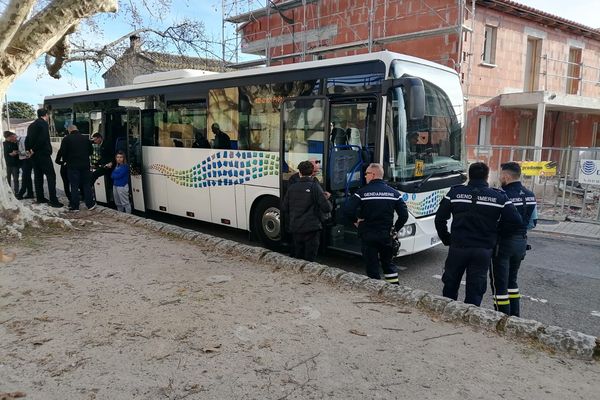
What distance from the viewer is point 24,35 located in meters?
7.02

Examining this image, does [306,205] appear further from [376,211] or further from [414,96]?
[414,96]

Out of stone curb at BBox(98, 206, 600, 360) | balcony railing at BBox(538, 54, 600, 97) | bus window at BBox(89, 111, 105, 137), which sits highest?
balcony railing at BBox(538, 54, 600, 97)

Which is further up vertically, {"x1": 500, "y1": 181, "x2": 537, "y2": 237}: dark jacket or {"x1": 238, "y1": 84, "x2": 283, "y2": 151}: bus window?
{"x1": 238, "y1": 84, "x2": 283, "y2": 151}: bus window

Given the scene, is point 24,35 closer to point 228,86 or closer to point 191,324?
point 228,86

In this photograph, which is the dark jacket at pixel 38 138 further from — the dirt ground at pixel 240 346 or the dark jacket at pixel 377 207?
the dark jacket at pixel 377 207

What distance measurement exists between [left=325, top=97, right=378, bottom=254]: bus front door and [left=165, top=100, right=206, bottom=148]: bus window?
117 inches

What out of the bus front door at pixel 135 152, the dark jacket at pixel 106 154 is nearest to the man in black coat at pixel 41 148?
the dark jacket at pixel 106 154

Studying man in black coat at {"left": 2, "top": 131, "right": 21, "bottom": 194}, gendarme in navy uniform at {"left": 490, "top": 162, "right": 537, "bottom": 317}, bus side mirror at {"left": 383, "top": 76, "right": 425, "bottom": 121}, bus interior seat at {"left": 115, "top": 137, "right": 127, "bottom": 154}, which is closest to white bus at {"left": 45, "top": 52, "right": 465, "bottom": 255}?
A: bus side mirror at {"left": 383, "top": 76, "right": 425, "bottom": 121}

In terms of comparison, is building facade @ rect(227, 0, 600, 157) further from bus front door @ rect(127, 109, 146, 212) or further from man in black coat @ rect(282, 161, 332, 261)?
man in black coat @ rect(282, 161, 332, 261)

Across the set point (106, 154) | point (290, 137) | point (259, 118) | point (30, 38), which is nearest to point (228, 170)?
point (259, 118)

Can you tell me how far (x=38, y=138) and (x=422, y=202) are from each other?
25.2 ft

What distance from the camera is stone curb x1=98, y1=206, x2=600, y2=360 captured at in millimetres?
3742

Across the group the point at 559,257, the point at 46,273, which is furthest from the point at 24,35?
the point at 559,257

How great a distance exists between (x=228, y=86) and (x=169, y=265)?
353 cm
